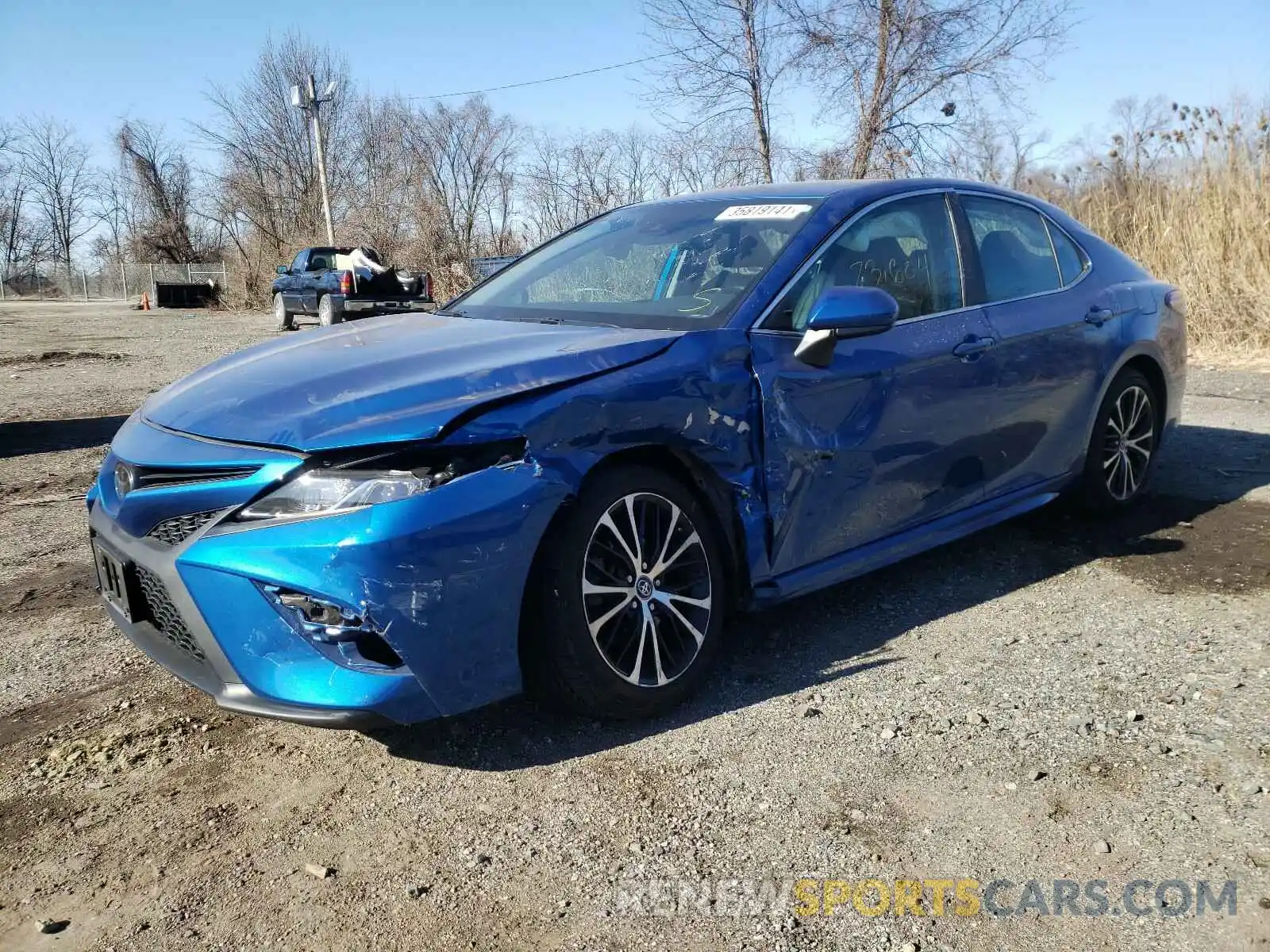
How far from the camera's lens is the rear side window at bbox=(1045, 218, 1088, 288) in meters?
4.55

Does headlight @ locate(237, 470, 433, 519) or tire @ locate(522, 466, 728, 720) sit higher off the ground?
headlight @ locate(237, 470, 433, 519)

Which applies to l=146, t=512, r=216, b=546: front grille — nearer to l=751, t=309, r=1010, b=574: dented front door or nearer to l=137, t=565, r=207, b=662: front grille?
l=137, t=565, r=207, b=662: front grille

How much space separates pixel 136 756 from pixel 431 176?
28170mm

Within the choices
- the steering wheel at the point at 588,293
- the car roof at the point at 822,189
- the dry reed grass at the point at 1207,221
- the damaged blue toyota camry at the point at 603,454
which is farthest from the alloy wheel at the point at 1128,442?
the dry reed grass at the point at 1207,221

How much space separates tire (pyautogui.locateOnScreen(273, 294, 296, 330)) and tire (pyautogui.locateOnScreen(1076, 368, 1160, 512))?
2079cm

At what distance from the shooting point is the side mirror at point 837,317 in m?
3.22

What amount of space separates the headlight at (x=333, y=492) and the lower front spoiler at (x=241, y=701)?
1.52 ft

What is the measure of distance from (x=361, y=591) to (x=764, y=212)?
2.16 m

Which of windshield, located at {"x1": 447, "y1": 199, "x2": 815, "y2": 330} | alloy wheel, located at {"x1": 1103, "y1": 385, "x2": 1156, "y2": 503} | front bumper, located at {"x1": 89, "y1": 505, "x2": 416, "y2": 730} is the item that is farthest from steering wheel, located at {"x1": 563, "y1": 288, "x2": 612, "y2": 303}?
alloy wheel, located at {"x1": 1103, "y1": 385, "x2": 1156, "y2": 503}

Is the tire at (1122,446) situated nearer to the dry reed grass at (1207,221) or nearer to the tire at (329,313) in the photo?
the dry reed grass at (1207,221)

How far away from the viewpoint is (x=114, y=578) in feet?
9.50

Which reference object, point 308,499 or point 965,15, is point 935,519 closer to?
point 308,499

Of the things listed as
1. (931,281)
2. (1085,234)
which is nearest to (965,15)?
(1085,234)

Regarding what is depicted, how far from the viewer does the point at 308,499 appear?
247 centimetres
